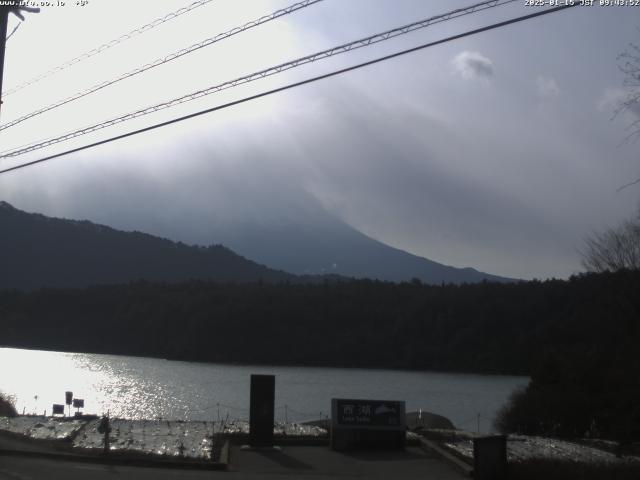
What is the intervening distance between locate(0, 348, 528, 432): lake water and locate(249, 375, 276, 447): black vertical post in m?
16.1

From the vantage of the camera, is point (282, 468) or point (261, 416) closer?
point (282, 468)

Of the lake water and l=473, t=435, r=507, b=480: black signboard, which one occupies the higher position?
l=473, t=435, r=507, b=480: black signboard

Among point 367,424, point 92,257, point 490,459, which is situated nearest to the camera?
point 490,459

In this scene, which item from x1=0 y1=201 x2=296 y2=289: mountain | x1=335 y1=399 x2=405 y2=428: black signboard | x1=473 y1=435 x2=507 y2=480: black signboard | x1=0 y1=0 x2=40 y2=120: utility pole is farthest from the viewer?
x1=0 y1=201 x2=296 y2=289: mountain

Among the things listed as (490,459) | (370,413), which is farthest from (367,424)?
(490,459)

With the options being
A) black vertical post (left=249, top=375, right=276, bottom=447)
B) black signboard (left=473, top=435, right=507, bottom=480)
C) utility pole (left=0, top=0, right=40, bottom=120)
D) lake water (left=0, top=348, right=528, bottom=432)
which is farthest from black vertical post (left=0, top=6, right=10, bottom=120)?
lake water (left=0, top=348, right=528, bottom=432)

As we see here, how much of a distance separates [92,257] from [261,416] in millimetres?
125511

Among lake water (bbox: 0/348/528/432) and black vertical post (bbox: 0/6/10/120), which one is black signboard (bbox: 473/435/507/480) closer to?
black vertical post (bbox: 0/6/10/120)

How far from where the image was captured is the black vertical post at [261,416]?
815 inches

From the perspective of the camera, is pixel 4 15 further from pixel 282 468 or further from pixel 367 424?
pixel 367 424

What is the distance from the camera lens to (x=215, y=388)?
6144 centimetres

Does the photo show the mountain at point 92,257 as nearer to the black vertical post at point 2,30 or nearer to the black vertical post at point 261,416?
the black vertical post at point 261,416

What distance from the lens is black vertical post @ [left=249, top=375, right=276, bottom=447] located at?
20.7 m

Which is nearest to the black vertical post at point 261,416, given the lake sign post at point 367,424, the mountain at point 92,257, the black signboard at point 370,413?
the lake sign post at point 367,424
